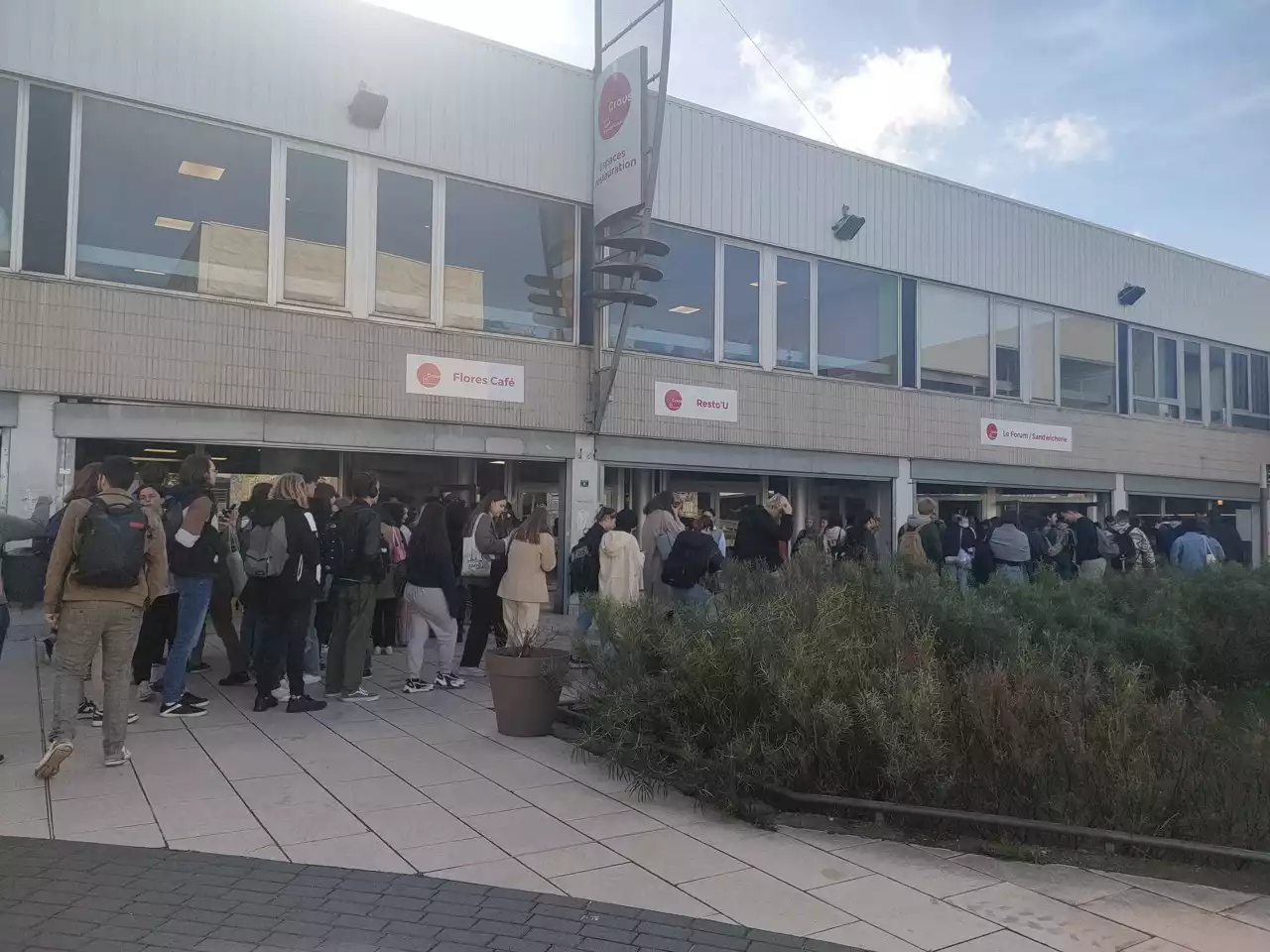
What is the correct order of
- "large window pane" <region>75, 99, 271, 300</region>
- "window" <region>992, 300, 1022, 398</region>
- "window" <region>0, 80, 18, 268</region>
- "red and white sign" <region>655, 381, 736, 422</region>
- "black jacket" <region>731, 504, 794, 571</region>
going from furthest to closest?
"window" <region>992, 300, 1022, 398</region> < "red and white sign" <region>655, 381, 736, 422</region> < "large window pane" <region>75, 99, 271, 300</region> < "black jacket" <region>731, 504, 794, 571</region> < "window" <region>0, 80, 18, 268</region>

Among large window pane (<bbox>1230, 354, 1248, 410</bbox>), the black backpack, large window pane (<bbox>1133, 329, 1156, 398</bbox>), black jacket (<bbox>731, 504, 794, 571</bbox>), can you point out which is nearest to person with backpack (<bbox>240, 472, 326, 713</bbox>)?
the black backpack

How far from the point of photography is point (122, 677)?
594cm

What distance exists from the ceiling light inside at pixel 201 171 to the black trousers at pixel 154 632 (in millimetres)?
5649

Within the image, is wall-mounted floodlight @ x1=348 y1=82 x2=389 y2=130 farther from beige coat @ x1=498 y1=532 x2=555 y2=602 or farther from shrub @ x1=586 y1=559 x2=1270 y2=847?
shrub @ x1=586 y1=559 x2=1270 y2=847

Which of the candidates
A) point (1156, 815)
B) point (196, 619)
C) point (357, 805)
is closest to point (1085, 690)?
point (1156, 815)

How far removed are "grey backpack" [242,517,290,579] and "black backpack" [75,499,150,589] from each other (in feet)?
4.80

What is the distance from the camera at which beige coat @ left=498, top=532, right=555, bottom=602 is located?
828 cm

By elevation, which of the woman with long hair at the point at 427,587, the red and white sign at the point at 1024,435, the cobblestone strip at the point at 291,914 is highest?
the red and white sign at the point at 1024,435

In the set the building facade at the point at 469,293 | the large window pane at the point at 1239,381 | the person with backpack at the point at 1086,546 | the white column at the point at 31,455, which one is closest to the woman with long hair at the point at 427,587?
the building facade at the point at 469,293

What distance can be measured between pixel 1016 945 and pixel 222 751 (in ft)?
16.1

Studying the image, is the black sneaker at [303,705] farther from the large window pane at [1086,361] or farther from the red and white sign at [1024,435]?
the large window pane at [1086,361]

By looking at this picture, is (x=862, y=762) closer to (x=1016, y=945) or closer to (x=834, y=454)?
(x=1016, y=945)

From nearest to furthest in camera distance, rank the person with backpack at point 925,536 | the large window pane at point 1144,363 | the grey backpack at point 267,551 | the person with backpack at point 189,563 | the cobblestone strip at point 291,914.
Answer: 1. the cobblestone strip at point 291,914
2. the person with backpack at point 189,563
3. the grey backpack at point 267,551
4. the person with backpack at point 925,536
5. the large window pane at point 1144,363

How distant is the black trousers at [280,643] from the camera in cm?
745
